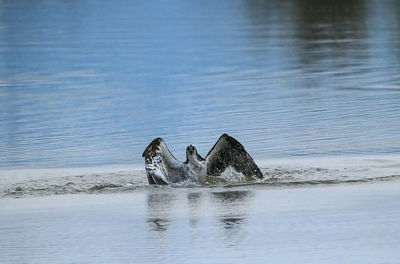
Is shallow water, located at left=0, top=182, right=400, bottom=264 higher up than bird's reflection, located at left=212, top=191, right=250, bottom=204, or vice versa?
bird's reflection, located at left=212, top=191, right=250, bottom=204

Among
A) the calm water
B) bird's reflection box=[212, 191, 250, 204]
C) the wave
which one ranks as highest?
the calm water

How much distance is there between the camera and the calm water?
21.9 meters

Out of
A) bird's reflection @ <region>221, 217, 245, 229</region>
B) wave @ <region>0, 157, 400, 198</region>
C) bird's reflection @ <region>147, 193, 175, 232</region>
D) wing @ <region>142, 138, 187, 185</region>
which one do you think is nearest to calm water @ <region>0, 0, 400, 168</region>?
wave @ <region>0, 157, 400, 198</region>

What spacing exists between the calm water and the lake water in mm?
57

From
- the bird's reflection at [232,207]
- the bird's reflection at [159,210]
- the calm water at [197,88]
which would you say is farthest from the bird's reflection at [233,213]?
the calm water at [197,88]

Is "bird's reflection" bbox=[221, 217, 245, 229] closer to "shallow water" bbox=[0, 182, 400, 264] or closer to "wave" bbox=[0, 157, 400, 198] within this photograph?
"shallow water" bbox=[0, 182, 400, 264]

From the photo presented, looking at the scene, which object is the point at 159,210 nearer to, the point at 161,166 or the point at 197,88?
the point at 161,166

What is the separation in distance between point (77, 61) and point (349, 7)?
4013 centimetres

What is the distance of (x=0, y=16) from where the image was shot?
256 ft

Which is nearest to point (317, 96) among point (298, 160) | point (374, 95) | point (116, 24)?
point (374, 95)

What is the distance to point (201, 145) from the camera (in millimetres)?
21688

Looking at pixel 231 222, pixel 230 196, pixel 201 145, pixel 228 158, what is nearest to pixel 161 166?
pixel 228 158

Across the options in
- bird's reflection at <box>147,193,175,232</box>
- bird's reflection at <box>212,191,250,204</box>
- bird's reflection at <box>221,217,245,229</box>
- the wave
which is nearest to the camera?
bird's reflection at <box>221,217,245,229</box>

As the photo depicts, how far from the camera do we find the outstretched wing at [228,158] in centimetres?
1759
